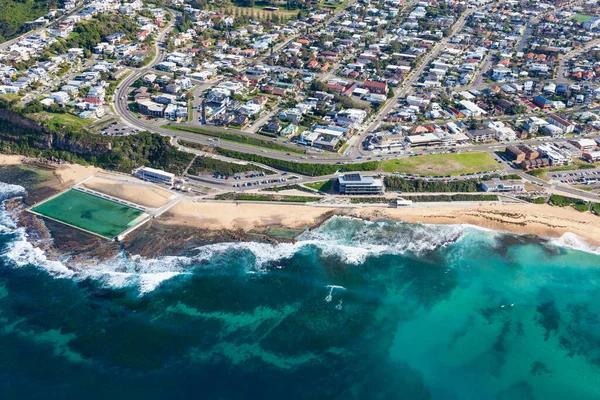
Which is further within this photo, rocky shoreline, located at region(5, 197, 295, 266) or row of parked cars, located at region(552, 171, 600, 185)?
row of parked cars, located at region(552, 171, 600, 185)

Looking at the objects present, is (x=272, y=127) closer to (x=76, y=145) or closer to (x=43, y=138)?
(x=76, y=145)

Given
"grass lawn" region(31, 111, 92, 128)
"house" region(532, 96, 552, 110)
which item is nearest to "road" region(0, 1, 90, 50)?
"grass lawn" region(31, 111, 92, 128)

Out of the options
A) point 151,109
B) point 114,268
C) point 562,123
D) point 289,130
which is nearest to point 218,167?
point 289,130

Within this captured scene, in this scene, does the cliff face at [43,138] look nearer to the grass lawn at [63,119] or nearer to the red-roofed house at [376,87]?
the grass lawn at [63,119]

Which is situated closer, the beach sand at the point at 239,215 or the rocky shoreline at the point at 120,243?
the rocky shoreline at the point at 120,243

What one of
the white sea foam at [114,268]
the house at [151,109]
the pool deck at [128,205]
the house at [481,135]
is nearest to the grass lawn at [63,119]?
the house at [151,109]

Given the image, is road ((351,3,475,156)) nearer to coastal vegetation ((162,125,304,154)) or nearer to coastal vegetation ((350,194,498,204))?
coastal vegetation ((162,125,304,154))
